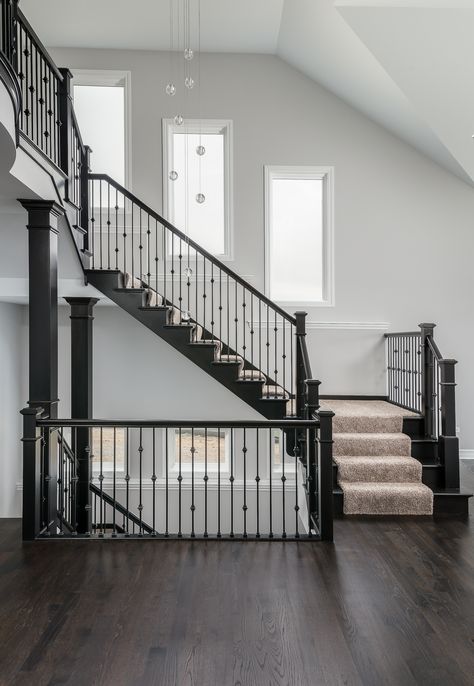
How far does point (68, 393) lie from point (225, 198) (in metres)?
3.67

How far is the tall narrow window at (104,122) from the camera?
25.9ft

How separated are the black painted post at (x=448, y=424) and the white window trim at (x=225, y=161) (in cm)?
359

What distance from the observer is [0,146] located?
3387 millimetres

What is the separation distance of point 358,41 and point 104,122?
381cm

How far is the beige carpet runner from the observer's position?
500 centimetres

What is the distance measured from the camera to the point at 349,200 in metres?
7.86

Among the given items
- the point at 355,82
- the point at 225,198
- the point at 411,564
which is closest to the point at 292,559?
the point at 411,564

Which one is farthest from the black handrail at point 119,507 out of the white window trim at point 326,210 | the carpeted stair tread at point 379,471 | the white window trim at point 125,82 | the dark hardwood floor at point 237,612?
the white window trim at point 125,82

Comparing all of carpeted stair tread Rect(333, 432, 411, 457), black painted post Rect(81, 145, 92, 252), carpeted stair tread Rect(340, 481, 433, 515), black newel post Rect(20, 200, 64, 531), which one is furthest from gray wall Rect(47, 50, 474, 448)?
black newel post Rect(20, 200, 64, 531)

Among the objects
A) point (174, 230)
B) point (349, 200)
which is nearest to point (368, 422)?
point (174, 230)

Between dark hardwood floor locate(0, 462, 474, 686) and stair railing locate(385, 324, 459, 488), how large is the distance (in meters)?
1.38

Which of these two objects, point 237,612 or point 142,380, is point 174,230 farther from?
point 237,612

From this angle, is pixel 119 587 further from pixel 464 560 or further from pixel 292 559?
pixel 464 560

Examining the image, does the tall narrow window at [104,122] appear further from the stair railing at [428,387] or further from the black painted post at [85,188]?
the stair railing at [428,387]
